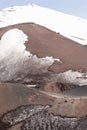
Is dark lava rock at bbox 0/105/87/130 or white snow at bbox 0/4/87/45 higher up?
white snow at bbox 0/4/87/45

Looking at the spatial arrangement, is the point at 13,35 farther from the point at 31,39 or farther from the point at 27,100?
the point at 27,100

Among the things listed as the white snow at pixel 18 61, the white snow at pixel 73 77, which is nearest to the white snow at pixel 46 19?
the white snow at pixel 18 61

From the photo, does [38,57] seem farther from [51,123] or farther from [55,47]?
[51,123]

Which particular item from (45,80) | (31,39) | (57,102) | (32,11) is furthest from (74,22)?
(57,102)

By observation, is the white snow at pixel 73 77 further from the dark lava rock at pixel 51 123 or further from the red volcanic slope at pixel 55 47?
the dark lava rock at pixel 51 123

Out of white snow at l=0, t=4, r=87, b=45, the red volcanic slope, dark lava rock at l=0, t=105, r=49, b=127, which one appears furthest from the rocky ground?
white snow at l=0, t=4, r=87, b=45

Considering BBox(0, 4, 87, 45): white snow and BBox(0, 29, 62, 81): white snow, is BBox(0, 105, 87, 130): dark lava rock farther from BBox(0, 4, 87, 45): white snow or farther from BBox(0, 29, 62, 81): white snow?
BBox(0, 4, 87, 45): white snow
